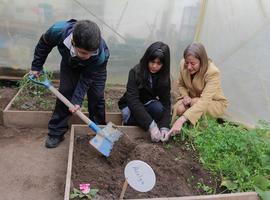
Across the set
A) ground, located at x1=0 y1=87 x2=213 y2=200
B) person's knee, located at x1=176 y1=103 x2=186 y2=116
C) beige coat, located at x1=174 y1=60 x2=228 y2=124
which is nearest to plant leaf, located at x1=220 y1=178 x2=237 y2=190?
ground, located at x1=0 y1=87 x2=213 y2=200

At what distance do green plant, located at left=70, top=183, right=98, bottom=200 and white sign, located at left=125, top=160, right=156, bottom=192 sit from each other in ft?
1.52

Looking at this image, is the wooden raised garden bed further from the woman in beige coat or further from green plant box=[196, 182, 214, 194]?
the woman in beige coat

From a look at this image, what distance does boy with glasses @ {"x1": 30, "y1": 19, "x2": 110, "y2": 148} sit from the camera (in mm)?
2842

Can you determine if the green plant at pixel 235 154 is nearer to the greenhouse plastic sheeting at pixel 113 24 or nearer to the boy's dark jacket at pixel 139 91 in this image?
the boy's dark jacket at pixel 139 91

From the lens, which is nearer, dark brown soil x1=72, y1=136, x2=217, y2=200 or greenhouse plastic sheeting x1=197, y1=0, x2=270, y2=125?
dark brown soil x1=72, y1=136, x2=217, y2=200

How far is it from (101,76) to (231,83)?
5.90ft

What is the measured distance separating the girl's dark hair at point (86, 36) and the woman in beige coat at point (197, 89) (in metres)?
1.09

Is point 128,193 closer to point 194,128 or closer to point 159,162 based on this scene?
point 159,162

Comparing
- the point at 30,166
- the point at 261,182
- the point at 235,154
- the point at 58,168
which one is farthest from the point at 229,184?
the point at 30,166

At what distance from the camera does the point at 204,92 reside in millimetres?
3543

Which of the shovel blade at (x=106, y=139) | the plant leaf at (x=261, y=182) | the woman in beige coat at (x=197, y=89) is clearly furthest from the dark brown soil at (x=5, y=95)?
the plant leaf at (x=261, y=182)

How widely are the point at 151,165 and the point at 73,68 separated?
3.61 ft

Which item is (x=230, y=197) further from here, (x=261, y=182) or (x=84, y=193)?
(x=84, y=193)

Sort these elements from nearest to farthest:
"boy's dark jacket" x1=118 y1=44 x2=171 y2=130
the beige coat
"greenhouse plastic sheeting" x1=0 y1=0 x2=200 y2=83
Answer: "boy's dark jacket" x1=118 y1=44 x2=171 y2=130
the beige coat
"greenhouse plastic sheeting" x1=0 y1=0 x2=200 y2=83
